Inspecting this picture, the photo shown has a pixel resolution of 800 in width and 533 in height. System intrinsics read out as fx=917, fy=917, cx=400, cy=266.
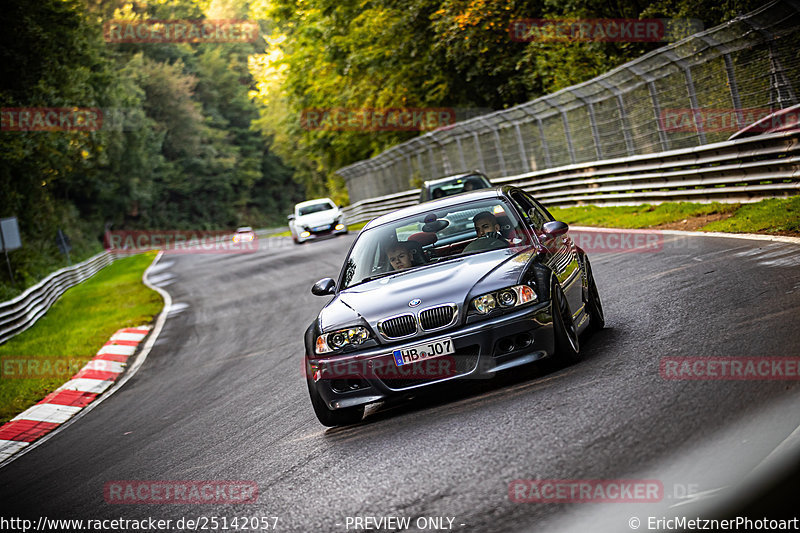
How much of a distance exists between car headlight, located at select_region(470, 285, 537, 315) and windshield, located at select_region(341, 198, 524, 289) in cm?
98

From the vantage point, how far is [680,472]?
13.4ft

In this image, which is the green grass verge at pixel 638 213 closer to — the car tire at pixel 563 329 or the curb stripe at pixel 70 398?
the car tire at pixel 563 329

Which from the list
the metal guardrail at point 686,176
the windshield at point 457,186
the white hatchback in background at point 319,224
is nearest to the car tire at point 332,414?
the metal guardrail at point 686,176

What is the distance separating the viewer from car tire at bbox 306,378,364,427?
6500 mm

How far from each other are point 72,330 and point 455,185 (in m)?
8.88

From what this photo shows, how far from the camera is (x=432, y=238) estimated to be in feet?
25.1

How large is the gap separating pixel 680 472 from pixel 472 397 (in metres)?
2.48

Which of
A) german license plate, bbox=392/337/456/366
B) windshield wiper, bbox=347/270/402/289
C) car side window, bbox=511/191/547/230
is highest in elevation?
car side window, bbox=511/191/547/230

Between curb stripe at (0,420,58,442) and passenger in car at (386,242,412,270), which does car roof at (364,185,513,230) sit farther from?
curb stripe at (0,420,58,442)

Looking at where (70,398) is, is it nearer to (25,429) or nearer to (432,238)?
(25,429)

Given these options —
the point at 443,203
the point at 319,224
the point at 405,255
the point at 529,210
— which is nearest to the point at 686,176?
the point at 529,210

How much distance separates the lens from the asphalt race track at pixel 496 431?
4359 mm

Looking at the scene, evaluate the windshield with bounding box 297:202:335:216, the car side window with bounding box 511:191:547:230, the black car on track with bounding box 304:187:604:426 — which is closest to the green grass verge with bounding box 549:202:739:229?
the car side window with bounding box 511:191:547:230

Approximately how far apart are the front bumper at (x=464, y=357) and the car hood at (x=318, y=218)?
90.9 feet
